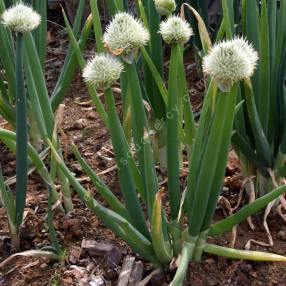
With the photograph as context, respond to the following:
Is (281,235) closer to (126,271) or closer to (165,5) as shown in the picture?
(126,271)

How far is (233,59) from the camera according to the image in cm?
87

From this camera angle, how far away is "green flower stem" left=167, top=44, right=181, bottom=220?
3.62 ft

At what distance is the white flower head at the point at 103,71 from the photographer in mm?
947

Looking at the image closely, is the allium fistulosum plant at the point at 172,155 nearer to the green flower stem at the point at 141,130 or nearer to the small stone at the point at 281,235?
the green flower stem at the point at 141,130

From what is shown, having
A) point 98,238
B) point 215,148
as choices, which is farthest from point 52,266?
point 215,148

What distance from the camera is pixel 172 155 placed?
117 cm

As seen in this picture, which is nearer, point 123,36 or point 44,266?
point 123,36

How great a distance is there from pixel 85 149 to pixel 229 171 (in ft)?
1.71

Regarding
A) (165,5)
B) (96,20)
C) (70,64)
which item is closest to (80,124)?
(70,64)

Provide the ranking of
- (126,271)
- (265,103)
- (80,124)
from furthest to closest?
1. (80,124)
2. (265,103)
3. (126,271)

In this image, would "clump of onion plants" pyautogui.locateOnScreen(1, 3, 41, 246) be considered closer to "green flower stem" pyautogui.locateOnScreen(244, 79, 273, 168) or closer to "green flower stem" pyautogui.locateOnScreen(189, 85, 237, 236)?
"green flower stem" pyautogui.locateOnScreen(189, 85, 237, 236)

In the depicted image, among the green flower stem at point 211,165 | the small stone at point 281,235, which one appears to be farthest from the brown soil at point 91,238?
the green flower stem at point 211,165

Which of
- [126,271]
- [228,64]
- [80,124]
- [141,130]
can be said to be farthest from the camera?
[80,124]

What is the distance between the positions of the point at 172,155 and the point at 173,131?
0.06 meters
